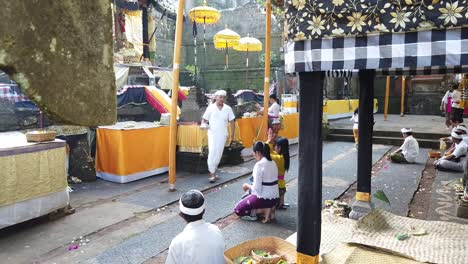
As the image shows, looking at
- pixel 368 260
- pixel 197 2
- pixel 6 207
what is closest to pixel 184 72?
pixel 197 2

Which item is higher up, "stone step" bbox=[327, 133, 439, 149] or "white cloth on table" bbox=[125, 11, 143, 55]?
"white cloth on table" bbox=[125, 11, 143, 55]

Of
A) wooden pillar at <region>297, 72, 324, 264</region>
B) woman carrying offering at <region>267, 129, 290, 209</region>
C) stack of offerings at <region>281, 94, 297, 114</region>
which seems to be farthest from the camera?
stack of offerings at <region>281, 94, 297, 114</region>

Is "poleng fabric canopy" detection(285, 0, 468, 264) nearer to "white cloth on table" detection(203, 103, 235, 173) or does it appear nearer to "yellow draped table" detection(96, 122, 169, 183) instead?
"white cloth on table" detection(203, 103, 235, 173)

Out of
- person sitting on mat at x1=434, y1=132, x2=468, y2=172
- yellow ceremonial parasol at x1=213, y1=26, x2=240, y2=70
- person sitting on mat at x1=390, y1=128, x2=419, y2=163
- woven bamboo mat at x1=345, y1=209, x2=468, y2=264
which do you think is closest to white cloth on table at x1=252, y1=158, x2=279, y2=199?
woven bamboo mat at x1=345, y1=209, x2=468, y2=264

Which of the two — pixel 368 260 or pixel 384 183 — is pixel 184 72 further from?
pixel 368 260

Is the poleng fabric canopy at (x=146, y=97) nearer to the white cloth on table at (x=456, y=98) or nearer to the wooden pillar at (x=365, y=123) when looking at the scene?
the wooden pillar at (x=365, y=123)

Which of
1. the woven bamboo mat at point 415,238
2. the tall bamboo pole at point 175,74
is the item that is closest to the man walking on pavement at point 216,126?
the tall bamboo pole at point 175,74

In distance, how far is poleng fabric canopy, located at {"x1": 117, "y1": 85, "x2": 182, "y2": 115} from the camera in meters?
12.1

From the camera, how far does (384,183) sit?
26.0 ft

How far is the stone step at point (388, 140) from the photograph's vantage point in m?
12.5

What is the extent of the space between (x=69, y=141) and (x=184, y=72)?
21917 millimetres

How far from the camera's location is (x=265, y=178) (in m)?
Result: 5.48

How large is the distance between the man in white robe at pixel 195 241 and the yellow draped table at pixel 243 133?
562 centimetres

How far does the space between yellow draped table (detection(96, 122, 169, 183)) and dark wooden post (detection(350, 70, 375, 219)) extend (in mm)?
4773
